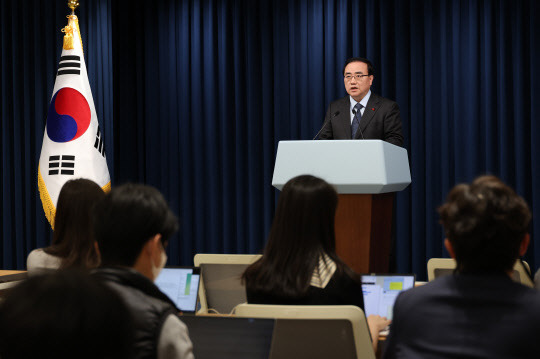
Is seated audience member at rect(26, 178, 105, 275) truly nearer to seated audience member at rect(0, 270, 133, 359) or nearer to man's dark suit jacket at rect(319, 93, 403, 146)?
seated audience member at rect(0, 270, 133, 359)

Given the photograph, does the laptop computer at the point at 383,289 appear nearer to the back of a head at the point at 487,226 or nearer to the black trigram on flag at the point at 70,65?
the back of a head at the point at 487,226

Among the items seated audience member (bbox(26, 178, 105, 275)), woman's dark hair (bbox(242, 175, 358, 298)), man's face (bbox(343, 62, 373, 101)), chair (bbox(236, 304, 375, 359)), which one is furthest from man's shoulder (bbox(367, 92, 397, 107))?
chair (bbox(236, 304, 375, 359))

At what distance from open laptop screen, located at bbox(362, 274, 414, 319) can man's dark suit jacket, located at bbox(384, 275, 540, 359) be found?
0.96 meters

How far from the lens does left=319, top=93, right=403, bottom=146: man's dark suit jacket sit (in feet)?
13.6

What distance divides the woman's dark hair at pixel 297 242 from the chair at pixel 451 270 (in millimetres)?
670

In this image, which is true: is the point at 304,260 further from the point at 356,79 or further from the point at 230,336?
the point at 356,79

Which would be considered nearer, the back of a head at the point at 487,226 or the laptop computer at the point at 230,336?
the back of a head at the point at 487,226

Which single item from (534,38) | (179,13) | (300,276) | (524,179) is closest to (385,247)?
(300,276)

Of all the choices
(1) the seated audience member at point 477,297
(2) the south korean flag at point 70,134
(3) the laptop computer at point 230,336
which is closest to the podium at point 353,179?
(3) the laptop computer at point 230,336

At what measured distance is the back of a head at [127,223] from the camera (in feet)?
4.08

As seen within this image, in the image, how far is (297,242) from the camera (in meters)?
1.92

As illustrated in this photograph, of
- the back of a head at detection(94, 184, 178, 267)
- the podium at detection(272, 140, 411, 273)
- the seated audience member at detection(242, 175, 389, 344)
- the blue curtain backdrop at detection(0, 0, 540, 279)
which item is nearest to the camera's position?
the back of a head at detection(94, 184, 178, 267)

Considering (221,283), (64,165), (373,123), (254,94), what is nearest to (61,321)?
(221,283)

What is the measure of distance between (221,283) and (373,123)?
6.65 ft
